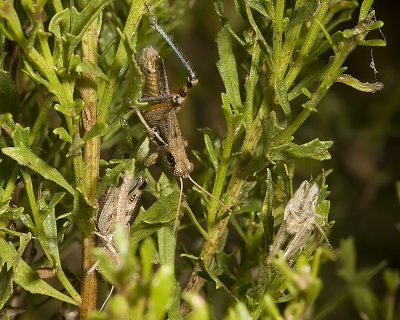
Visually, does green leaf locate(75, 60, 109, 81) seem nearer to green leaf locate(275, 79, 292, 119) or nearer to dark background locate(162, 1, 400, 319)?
green leaf locate(275, 79, 292, 119)

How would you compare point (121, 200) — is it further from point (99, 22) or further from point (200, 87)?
point (200, 87)

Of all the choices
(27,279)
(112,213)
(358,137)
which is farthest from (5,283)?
(358,137)

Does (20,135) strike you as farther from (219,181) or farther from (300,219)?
(300,219)

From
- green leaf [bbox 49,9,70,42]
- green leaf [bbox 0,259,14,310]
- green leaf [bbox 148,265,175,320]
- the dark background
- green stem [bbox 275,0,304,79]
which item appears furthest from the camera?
the dark background

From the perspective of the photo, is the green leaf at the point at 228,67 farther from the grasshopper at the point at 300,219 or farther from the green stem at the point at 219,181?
the grasshopper at the point at 300,219

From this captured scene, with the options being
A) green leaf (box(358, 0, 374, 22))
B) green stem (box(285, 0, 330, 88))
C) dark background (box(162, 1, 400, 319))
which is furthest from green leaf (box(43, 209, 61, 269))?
dark background (box(162, 1, 400, 319))

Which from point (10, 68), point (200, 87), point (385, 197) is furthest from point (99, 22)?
point (385, 197)
